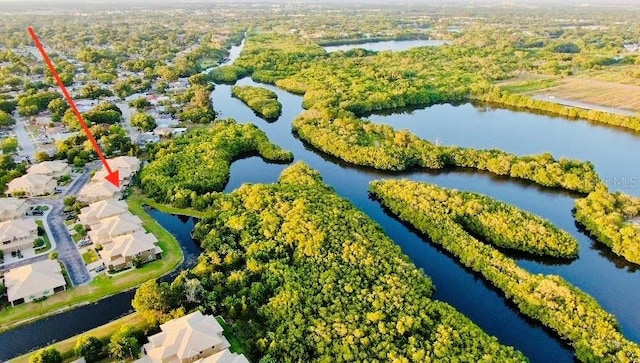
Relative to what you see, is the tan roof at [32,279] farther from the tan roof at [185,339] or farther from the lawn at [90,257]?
the tan roof at [185,339]

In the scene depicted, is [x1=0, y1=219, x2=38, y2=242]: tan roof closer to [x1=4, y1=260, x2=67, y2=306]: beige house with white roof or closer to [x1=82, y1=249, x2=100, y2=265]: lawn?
[x1=4, y1=260, x2=67, y2=306]: beige house with white roof

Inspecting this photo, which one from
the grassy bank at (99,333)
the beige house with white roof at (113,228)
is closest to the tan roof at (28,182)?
A: the beige house with white roof at (113,228)

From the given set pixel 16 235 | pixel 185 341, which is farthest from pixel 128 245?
pixel 185 341

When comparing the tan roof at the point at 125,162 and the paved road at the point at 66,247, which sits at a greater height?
the tan roof at the point at 125,162

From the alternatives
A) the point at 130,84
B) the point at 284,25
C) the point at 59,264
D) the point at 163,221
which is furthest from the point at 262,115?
the point at 284,25

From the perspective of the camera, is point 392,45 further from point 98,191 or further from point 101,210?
point 101,210

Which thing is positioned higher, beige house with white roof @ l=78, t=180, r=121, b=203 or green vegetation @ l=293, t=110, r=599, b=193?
green vegetation @ l=293, t=110, r=599, b=193

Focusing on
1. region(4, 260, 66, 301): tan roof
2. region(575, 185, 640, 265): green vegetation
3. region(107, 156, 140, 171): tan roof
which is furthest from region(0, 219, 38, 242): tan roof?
region(575, 185, 640, 265): green vegetation
